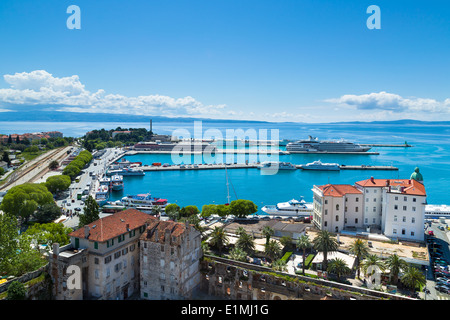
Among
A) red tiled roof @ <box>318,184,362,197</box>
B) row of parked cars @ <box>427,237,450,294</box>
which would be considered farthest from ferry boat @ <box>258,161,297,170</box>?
row of parked cars @ <box>427,237,450,294</box>

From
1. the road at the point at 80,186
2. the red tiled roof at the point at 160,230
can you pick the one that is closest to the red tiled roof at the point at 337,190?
the red tiled roof at the point at 160,230

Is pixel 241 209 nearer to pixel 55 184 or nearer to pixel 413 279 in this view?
pixel 413 279

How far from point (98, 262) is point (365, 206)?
1332 inches

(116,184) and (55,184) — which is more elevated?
(55,184)

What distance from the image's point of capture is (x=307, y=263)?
3388cm

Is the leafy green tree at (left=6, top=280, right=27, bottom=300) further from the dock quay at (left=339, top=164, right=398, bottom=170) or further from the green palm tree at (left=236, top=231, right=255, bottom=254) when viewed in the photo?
the dock quay at (left=339, top=164, right=398, bottom=170)

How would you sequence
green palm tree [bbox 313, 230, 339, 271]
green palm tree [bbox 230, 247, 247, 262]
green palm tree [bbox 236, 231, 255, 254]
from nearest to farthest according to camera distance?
green palm tree [bbox 230, 247, 247, 262]
green palm tree [bbox 313, 230, 339, 271]
green palm tree [bbox 236, 231, 255, 254]

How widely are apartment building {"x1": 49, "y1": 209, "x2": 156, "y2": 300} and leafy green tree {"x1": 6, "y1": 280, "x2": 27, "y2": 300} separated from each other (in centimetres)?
251

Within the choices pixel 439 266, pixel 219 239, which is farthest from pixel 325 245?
pixel 439 266

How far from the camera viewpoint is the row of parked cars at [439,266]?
30.0 metres

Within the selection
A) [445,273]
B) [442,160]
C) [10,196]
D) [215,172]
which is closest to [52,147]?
[215,172]

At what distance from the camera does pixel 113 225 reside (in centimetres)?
2788

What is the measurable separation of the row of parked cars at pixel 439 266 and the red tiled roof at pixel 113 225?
26.8 metres

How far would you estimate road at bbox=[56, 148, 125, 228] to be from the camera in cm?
5078
